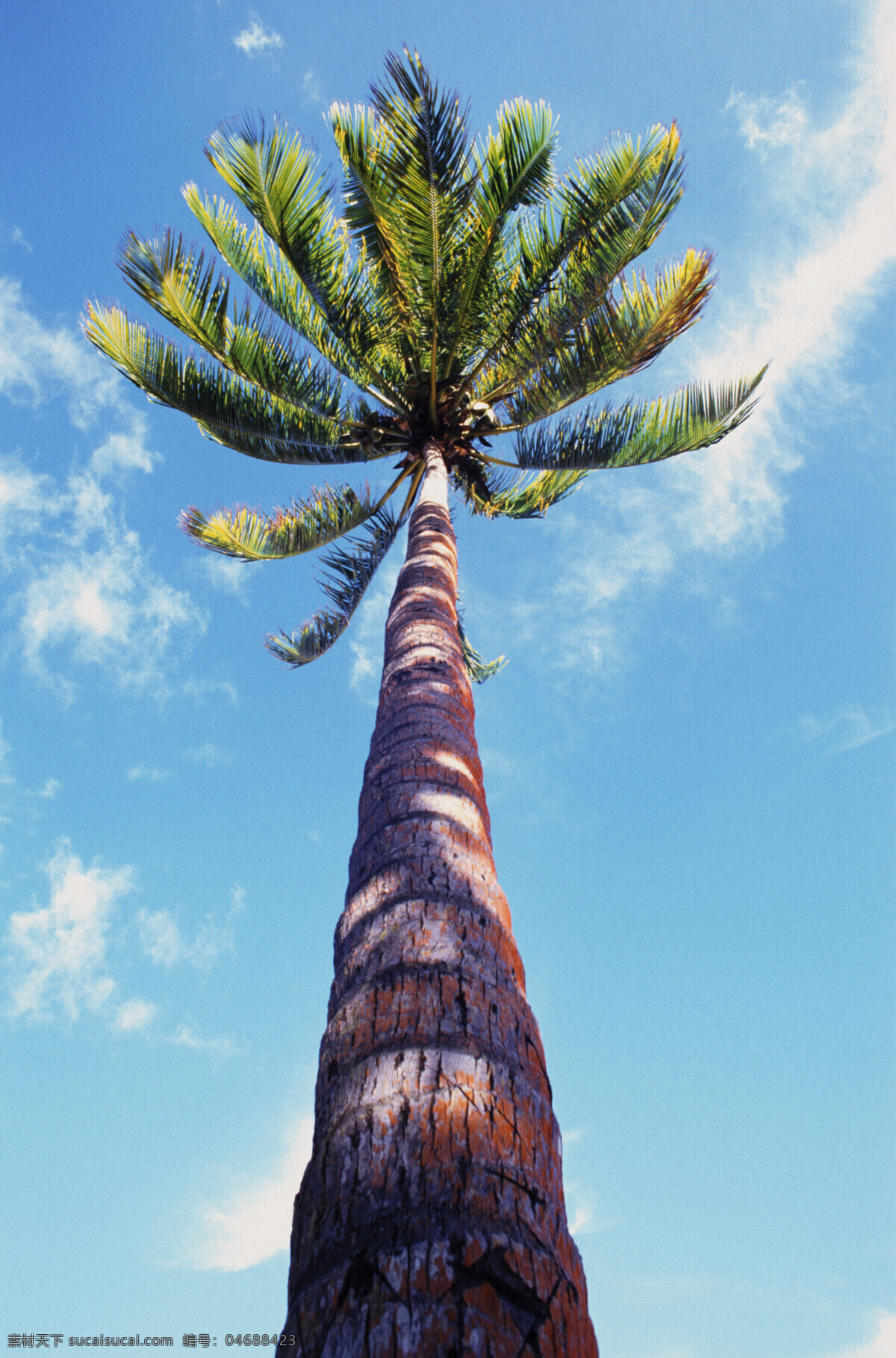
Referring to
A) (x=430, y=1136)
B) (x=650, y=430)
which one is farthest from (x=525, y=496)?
(x=430, y=1136)

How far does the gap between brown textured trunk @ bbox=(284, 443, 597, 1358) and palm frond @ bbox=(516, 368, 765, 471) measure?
596cm

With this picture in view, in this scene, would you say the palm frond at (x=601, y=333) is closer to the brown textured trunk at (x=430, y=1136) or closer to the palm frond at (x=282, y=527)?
the palm frond at (x=282, y=527)

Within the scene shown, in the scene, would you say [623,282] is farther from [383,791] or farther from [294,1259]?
[294,1259]

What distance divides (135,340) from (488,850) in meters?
6.38

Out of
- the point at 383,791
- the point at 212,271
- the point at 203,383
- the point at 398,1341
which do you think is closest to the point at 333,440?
the point at 203,383

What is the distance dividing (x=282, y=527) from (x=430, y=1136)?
8.16m

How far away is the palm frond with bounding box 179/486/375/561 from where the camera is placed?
8852 millimetres

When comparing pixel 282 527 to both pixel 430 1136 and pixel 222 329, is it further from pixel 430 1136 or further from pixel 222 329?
pixel 430 1136

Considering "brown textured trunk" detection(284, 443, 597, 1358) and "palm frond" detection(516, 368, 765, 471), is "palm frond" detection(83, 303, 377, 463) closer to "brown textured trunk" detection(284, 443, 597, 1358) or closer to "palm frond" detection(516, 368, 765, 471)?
"palm frond" detection(516, 368, 765, 471)

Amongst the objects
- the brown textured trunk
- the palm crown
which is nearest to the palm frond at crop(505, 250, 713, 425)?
the palm crown

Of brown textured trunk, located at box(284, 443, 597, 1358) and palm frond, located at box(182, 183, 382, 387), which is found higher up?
palm frond, located at box(182, 183, 382, 387)

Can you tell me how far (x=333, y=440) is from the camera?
28.5 feet

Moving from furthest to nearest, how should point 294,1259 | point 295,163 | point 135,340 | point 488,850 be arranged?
point 135,340 < point 295,163 < point 488,850 < point 294,1259

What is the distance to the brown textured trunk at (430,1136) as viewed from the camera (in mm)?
1274
